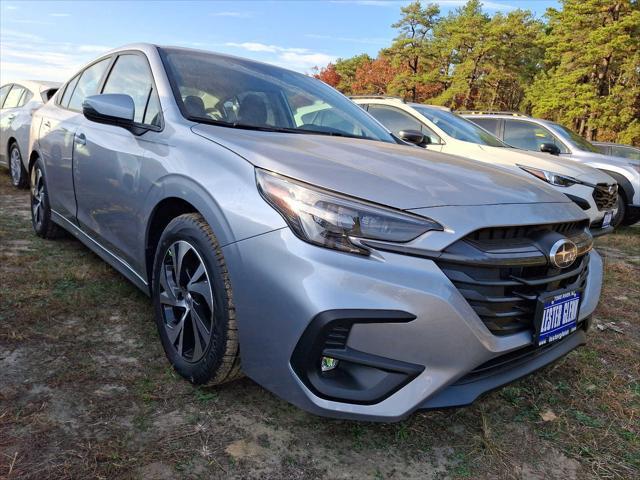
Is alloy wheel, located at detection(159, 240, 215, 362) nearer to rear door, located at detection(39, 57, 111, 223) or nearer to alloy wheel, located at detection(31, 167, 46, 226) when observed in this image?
rear door, located at detection(39, 57, 111, 223)

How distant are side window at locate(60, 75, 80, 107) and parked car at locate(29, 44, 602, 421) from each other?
1.62 m

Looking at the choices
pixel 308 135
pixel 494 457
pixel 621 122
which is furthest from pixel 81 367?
pixel 621 122

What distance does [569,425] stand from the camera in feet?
6.46

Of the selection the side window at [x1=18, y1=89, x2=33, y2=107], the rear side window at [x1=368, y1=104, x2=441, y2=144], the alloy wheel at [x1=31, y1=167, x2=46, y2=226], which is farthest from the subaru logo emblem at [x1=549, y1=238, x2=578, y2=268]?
the side window at [x1=18, y1=89, x2=33, y2=107]

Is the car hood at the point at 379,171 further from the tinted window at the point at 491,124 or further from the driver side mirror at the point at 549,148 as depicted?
the tinted window at the point at 491,124

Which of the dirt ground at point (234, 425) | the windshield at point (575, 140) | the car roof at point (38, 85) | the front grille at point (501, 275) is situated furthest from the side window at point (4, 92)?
the windshield at point (575, 140)

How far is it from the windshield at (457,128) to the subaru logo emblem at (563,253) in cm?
408

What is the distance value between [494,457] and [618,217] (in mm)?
6411

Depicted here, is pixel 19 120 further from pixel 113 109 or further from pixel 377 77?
pixel 377 77

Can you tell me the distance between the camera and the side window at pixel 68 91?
3.70 m

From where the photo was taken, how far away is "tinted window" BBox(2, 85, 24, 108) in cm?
703

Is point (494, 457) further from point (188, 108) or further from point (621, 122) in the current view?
point (621, 122)

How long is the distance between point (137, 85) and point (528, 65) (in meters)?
38.1

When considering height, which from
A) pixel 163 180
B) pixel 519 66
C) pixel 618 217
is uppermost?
pixel 519 66
